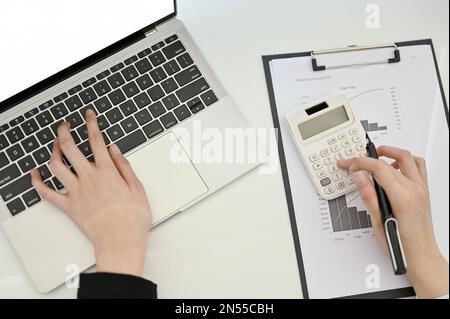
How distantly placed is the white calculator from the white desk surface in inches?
2.0

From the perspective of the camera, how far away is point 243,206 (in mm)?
666

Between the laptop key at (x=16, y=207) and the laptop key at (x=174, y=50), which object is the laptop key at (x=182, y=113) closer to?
the laptop key at (x=174, y=50)

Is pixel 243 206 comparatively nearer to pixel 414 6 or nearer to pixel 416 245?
pixel 416 245

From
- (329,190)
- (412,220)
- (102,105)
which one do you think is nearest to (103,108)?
(102,105)

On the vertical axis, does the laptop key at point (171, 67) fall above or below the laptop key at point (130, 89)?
above

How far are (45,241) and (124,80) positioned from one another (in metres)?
0.24

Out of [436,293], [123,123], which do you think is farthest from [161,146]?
[436,293]

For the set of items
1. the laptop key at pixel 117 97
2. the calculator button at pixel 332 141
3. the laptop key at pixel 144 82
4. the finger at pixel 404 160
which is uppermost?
the laptop key at pixel 144 82

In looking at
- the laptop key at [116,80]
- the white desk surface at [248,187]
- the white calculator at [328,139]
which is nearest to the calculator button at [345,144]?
the white calculator at [328,139]

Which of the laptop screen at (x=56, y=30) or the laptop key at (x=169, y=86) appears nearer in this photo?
the laptop screen at (x=56, y=30)

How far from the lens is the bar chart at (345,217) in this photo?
2.16 ft

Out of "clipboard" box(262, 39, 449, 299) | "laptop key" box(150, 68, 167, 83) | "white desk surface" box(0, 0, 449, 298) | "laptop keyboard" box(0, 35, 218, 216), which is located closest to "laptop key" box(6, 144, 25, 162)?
"laptop keyboard" box(0, 35, 218, 216)

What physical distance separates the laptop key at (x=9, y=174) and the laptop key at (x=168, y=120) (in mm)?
202

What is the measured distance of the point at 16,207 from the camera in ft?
2.07
